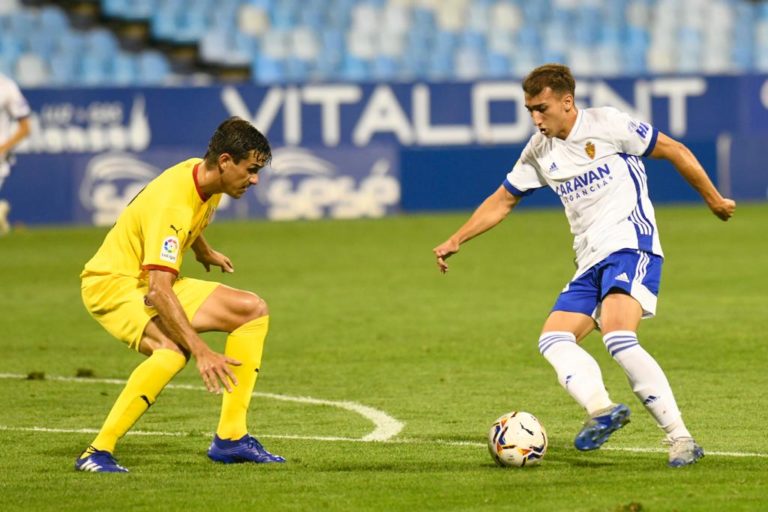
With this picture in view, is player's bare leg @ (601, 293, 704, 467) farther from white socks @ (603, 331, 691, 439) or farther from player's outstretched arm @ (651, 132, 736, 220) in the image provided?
player's outstretched arm @ (651, 132, 736, 220)

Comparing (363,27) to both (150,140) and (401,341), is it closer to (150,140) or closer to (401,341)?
(150,140)

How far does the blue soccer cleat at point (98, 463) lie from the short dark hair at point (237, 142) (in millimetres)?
1325

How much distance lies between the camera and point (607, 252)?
6.68 m

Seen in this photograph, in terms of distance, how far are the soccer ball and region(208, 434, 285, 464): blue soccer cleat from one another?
0.96 metres

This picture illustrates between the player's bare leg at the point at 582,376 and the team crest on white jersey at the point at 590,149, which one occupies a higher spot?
the team crest on white jersey at the point at 590,149

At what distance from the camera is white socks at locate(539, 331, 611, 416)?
6477 mm

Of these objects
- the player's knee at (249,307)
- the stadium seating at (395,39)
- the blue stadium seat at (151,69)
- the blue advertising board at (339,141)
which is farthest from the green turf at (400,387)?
the blue stadium seat at (151,69)

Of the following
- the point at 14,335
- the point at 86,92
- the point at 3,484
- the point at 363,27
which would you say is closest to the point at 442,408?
the point at 3,484

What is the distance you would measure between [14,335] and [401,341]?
10.3 feet

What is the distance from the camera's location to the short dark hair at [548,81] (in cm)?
666

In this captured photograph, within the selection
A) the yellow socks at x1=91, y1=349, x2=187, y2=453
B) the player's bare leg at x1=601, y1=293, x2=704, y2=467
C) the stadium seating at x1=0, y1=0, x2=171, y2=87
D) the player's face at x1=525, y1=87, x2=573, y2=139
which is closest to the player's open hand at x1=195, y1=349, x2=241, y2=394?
the yellow socks at x1=91, y1=349, x2=187, y2=453

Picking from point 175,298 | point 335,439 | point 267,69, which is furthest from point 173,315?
point 267,69

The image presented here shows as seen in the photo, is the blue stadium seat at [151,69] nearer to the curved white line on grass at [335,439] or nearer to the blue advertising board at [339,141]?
the blue advertising board at [339,141]

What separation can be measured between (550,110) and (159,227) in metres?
1.78
